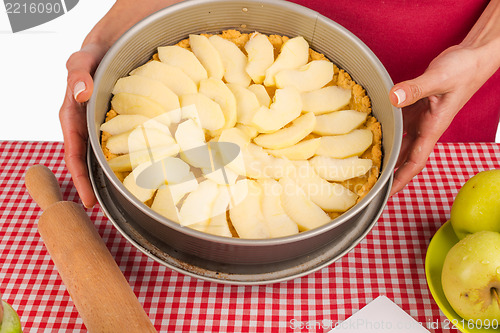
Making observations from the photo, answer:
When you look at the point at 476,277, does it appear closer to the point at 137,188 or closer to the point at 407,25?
the point at 137,188

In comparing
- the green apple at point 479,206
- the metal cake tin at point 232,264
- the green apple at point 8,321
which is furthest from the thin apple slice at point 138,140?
the green apple at point 479,206

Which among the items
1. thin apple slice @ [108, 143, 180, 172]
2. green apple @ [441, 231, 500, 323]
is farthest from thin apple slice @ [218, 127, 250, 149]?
green apple @ [441, 231, 500, 323]

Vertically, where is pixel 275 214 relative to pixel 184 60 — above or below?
below

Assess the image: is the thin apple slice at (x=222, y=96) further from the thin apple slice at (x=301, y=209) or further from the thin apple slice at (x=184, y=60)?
the thin apple slice at (x=301, y=209)

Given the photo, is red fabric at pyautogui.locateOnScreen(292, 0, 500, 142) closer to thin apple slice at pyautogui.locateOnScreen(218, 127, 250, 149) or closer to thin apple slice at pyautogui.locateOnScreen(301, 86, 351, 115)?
thin apple slice at pyautogui.locateOnScreen(301, 86, 351, 115)

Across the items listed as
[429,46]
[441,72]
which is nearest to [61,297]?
[441,72]

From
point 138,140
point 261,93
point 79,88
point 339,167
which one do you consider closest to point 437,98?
point 339,167
